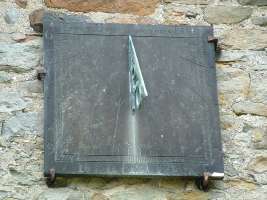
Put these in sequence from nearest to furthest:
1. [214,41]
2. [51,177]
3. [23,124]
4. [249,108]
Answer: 1. [51,177]
2. [23,124]
3. [249,108]
4. [214,41]

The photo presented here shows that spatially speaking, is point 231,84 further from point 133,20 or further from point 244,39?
point 133,20

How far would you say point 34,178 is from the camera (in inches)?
120

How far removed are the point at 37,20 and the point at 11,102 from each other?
43 centimetres

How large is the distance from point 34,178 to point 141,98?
1.77 feet

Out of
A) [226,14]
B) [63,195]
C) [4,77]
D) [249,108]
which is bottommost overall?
[63,195]

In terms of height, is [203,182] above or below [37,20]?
below

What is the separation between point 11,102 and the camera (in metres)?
3.21

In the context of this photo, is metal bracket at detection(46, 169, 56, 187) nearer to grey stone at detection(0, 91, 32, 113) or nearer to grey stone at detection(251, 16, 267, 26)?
grey stone at detection(0, 91, 32, 113)

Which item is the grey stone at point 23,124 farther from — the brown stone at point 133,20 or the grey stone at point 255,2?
the grey stone at point 255,2

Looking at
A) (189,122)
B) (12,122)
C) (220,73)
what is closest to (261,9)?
(220,73)

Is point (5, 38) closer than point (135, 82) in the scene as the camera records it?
No

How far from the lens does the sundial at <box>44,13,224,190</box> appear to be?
3.06m

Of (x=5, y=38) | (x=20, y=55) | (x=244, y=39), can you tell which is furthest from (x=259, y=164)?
(x=5, y=38)

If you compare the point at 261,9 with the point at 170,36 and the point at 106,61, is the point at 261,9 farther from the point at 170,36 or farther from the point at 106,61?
the point at 106,61
